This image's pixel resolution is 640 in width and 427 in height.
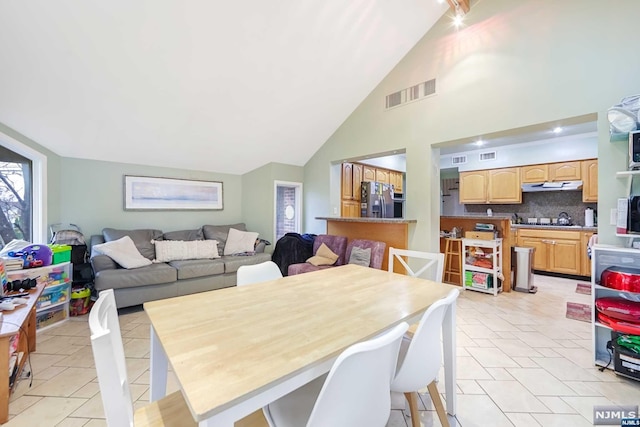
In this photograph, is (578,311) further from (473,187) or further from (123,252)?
(123,252)

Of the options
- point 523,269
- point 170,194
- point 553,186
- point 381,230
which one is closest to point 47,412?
point 170,194

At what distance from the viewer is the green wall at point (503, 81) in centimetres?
234

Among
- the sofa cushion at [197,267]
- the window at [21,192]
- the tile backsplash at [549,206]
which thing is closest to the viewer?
the window at [21,192]

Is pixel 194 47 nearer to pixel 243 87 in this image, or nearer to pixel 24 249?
pixel 243 87

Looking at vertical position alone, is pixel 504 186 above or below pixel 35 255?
above

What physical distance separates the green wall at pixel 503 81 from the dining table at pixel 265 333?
2.13m

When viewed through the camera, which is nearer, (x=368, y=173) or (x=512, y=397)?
(x=512, y=397)

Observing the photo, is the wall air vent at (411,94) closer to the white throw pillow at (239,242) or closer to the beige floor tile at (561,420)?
the white throw pillow at (239,242)

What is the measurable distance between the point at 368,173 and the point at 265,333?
4714 millimetres

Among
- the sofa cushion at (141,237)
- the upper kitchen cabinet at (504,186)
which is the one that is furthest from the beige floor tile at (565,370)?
the sofa cushion at (141,237)

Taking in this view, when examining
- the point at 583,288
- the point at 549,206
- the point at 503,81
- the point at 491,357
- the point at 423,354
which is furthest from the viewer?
the point at 549,206

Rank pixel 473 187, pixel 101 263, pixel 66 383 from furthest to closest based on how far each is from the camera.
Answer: pixel 473 187, pixel 101 263, pixel 66 383

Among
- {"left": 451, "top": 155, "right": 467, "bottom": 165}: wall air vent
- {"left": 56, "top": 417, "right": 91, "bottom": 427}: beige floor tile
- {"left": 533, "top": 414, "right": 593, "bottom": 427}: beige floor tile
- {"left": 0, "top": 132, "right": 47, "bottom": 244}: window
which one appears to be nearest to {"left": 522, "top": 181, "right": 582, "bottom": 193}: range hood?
{"left": 451, "top": 155, "right": 467, "bottom": 165}: wall air vent

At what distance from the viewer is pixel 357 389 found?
0.83 meters
